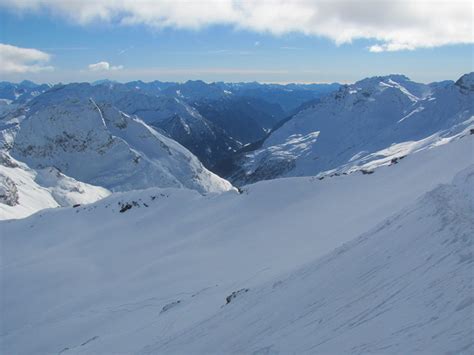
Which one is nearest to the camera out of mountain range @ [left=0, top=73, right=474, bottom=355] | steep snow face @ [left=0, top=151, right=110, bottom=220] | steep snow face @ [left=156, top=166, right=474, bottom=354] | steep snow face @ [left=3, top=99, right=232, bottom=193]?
steep snow face @ [left=156, top=166, right=474, bottom=354]

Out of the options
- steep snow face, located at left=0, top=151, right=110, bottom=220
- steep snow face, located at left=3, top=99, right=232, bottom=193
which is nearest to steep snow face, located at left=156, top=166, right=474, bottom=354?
steep snow face, located at left=0, top=151, right=110, bottom=220

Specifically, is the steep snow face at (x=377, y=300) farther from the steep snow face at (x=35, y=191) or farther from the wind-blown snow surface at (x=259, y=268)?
the steep snow face at (x=35, y=191)

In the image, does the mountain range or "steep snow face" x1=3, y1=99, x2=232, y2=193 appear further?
"steep snow face" x1=3, y1=99, x2=232, y2=193

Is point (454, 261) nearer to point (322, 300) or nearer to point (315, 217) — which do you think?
point (322, 300)

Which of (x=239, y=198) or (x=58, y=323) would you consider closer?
(x=58, y=323)

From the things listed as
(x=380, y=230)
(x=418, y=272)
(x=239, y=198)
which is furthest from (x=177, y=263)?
(x=418, y=272)

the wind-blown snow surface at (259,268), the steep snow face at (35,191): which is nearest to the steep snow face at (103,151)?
the steep snow face at (35,191)

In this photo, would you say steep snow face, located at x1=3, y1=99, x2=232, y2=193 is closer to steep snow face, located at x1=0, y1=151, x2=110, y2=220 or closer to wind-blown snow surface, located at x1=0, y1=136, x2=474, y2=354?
steep snow face, located at x1=0, y1=151, x2=110, y2=220
